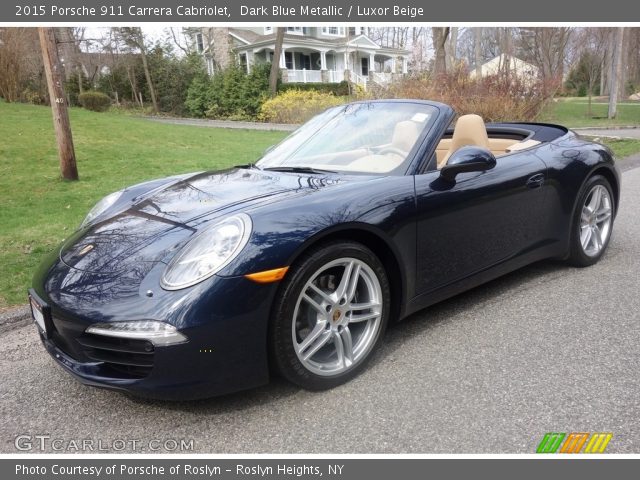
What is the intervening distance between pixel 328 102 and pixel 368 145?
65.1ft

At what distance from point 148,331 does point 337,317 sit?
35.8 inches

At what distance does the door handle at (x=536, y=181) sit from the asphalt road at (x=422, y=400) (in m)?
0.85

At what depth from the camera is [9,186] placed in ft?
26.2

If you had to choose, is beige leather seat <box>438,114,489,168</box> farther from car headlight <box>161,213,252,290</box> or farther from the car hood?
car headlight <box>161,213,252,290</box>

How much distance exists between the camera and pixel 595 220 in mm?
4238

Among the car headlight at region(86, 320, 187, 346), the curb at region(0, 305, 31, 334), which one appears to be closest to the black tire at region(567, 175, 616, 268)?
the car headlight at region(86, 320, 187, 346)

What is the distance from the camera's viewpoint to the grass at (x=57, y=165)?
5.17 m

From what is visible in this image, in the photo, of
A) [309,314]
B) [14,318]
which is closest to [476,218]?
[309,314]

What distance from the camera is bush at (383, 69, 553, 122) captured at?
13188 millimetres

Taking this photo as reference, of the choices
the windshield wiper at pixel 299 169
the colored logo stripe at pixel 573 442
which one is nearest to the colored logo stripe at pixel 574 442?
the colored logo stripe at pixel 573 442

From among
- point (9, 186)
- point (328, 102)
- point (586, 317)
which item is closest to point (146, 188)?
point (586, 317)

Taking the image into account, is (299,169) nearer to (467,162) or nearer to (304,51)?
(467,162)
